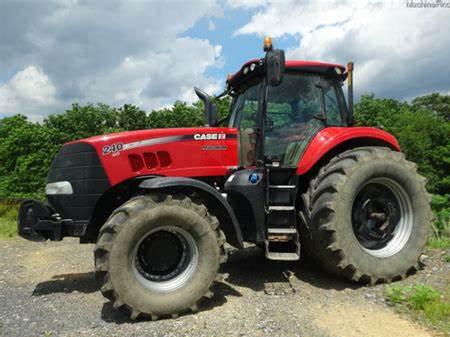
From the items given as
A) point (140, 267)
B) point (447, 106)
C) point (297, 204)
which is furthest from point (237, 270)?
point (447, 106)

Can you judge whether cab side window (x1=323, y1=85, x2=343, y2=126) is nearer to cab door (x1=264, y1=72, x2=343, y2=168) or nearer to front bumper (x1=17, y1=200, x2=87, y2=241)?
cab door (x1=264, y1=72, x2=343, y2=168)

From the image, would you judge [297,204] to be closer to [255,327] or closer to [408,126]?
[255,327]

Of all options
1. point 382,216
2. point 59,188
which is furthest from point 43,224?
point 382,216

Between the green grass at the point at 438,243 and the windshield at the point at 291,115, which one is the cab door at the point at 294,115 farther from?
the green grass at the point at 438,243

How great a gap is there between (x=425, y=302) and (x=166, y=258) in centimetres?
249

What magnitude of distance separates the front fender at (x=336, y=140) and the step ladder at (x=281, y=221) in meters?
0.30

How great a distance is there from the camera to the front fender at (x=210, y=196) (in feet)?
13.9

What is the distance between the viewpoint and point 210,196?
14.6 feet

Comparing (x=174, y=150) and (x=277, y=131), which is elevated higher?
(x=277, y=131)

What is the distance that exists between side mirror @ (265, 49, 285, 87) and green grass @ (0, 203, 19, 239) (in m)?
7.52

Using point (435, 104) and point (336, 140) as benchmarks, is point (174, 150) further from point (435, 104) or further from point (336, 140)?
point (435, 104)

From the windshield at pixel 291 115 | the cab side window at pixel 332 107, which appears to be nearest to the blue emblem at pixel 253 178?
the windshield at pixel 291 115

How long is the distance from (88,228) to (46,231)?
44cm

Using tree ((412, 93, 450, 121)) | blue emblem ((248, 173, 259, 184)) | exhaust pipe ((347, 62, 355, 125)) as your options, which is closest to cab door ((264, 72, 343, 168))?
exhaust pipe ((347, 62, 355, 125))
